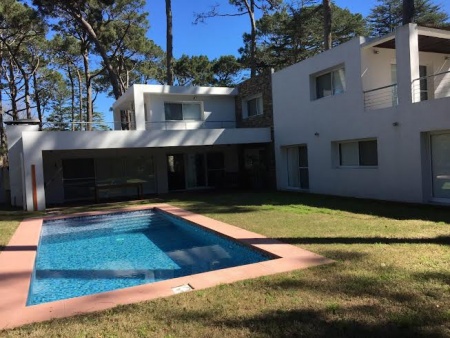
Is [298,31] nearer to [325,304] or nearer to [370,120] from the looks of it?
[370,120]

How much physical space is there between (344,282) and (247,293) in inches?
51.8

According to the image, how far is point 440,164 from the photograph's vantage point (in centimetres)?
1177

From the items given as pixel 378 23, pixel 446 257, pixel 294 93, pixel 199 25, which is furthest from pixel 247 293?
pixel 378 23

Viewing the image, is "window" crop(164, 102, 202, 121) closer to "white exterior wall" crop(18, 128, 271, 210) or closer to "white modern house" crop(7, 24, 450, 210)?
"white modern house" crop(7, 24, 450, 210)

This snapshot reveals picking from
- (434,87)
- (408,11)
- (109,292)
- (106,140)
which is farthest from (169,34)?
(109,292)

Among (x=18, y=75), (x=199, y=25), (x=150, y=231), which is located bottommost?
(x=150, y=231)

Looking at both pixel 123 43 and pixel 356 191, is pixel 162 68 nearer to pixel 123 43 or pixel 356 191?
pixel 123 43

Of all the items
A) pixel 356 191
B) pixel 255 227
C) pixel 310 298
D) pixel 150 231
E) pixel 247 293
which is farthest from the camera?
pixel 356 191

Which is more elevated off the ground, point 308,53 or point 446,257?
point 308,53

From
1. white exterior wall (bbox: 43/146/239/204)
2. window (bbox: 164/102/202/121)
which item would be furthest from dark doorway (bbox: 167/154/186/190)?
window (bbox: 164/102/202/121)

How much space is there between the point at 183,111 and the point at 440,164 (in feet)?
44.6

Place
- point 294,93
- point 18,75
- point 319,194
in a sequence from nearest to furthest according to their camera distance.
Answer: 1. point 319,194
2. point 294,93
3. point 18,75

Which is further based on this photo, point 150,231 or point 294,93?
point 294,93

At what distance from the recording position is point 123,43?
30.0m
